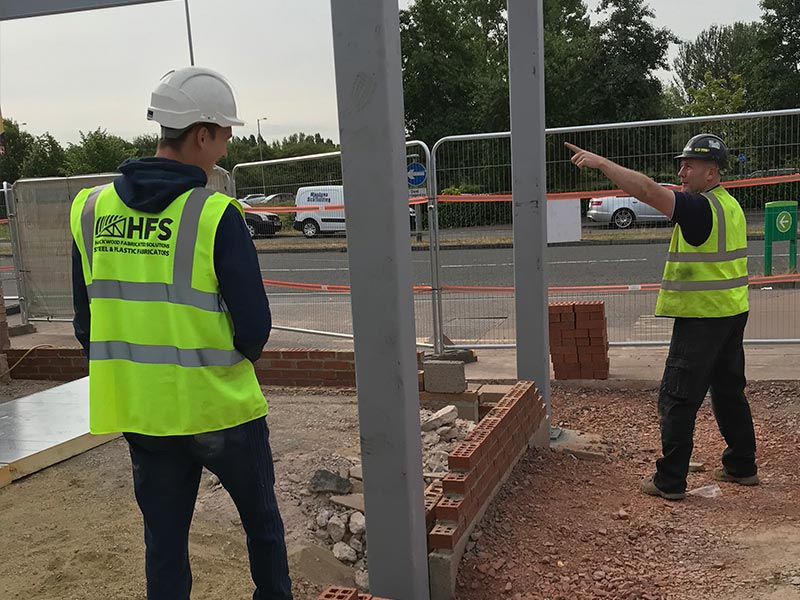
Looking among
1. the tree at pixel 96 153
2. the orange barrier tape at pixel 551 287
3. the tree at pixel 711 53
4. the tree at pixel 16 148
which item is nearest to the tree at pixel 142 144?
the tree at pixel 96 153

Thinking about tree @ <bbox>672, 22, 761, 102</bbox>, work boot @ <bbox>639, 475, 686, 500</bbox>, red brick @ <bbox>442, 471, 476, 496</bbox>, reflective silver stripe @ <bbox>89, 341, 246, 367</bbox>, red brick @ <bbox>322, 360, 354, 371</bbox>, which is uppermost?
tree @ <bbox>672, 22, 761, 102</bbox>

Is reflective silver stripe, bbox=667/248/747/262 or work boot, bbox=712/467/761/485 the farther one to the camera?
work boot, bbox=712/467/761/485

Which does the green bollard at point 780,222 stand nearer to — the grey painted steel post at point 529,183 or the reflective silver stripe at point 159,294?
the grey painted steel post at point 529,183

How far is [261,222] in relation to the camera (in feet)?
32.5

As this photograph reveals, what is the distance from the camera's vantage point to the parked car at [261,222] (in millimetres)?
9578

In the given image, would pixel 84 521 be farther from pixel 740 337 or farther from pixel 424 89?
pixel 424 89

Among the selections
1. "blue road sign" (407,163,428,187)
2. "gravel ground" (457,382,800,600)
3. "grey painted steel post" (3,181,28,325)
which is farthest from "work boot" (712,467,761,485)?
"grey painted steel post" (3,181,28,325)

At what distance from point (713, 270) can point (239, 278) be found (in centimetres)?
325

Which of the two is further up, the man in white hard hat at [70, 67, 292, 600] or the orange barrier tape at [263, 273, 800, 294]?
the man in white hard hat at [70, 67, 292, 600]

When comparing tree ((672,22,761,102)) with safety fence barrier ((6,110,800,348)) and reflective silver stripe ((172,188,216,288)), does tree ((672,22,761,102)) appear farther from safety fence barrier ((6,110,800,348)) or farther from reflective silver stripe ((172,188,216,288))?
reflective silver stripe ((172,188,216,288))

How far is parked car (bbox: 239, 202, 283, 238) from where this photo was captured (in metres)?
9.58

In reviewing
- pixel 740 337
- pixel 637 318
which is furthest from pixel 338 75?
pixel 637 318

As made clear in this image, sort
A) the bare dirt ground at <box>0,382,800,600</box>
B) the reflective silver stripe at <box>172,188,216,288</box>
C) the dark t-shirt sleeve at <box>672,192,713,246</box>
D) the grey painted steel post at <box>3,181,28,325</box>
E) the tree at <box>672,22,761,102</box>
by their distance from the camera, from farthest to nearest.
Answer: the tree at <box>672,22,761,102</box> → the grey painted steel post at <box>3,181,28,325</box> → the dark t-shirt sleeve at <box>672,192,713,246</box> → the bare dirt ground at <box>0,382,800,600</box> → the reflective silver stripe at <box>172,188,216,288</box>

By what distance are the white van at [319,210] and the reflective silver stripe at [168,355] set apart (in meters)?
6.55
